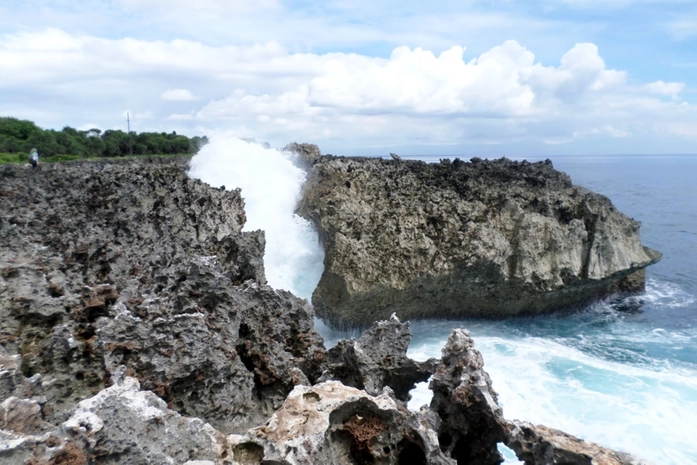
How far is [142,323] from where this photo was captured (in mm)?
5082

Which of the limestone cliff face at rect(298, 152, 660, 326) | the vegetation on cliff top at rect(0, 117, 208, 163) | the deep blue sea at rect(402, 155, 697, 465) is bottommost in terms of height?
the deep blue sea at rect(402, 155, 697, 465)

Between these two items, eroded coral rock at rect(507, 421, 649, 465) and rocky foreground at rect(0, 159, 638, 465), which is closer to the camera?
rocky foreground at rect(0, 159, 638, 465)

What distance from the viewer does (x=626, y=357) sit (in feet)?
48.9

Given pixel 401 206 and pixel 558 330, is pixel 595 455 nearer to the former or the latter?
pixel 401 206

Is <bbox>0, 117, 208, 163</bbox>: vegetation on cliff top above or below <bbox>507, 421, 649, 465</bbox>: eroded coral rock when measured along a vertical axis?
above

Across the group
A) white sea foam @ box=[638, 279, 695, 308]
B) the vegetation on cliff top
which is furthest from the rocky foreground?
the vegetation on cliff top

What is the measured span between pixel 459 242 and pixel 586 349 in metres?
5.20

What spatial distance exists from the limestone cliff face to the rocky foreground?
835 centimetres

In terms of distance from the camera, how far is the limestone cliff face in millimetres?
15836

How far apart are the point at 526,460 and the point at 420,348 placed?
10975 mm

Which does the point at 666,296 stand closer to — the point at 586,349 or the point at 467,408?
the point at 586,349

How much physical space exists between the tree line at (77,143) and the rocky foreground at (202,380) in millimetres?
29089

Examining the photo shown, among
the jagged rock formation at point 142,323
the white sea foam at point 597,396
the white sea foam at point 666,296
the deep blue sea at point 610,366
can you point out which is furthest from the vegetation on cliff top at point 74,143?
the white sea foam at point 666,296

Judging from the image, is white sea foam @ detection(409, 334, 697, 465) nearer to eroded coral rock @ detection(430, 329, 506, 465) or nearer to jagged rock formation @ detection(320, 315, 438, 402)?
jagged rock formation @ detection(320, 315, 438, 402)
